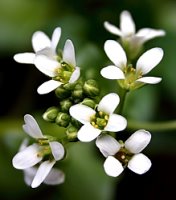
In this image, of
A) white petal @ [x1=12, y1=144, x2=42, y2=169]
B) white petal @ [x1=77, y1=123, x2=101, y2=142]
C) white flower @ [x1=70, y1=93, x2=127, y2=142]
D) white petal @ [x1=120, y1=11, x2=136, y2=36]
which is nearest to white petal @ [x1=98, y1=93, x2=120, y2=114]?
white flower @ [x1=70, y1=93, x2=127, y2=142]

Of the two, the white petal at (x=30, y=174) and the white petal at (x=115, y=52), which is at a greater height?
the white petal at (x=115, y=52)

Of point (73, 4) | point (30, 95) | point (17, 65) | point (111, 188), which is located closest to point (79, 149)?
point (111, 188)

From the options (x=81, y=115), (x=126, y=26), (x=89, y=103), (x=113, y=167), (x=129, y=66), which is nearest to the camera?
(x=113, y=167)

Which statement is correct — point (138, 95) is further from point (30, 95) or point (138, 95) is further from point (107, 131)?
point (107, 131)

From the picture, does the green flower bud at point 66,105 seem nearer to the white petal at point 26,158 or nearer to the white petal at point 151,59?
the white petal at point 26,158

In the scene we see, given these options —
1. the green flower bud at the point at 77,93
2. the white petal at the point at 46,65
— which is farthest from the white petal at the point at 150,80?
the white petal at the point at 46,65

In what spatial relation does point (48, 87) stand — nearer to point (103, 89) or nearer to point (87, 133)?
point (87, 133)

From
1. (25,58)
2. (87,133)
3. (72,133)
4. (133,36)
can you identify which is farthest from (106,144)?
(133,36)
